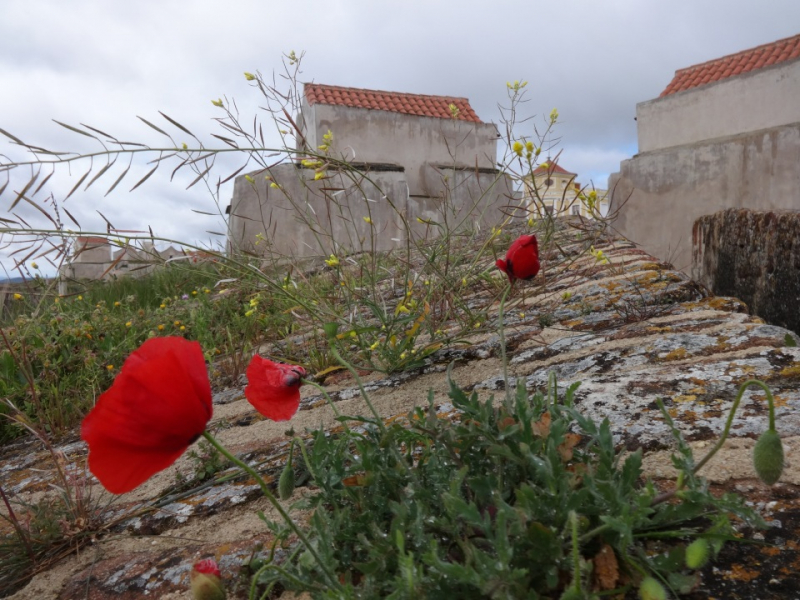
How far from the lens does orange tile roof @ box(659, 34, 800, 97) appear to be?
8875 mm

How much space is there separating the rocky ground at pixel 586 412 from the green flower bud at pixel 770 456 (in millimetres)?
106

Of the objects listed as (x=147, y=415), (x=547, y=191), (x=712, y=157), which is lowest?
(x=147, y=415)

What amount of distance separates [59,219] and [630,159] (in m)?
7.52

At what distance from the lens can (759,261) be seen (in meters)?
2.53

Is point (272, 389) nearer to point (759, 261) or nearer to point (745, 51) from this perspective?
point (759, 261)

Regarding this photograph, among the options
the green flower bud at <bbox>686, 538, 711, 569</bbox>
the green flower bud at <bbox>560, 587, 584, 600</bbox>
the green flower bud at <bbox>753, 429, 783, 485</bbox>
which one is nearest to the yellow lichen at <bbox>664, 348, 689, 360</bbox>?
the green flower bud at <bbox>753, 429, 783, 485</bbox>

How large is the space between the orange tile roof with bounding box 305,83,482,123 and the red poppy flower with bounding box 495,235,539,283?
33.1ft

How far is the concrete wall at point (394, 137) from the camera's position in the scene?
10.8 metres

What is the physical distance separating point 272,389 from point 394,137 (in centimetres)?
1086

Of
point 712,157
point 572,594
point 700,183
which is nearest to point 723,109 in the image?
point 712,157

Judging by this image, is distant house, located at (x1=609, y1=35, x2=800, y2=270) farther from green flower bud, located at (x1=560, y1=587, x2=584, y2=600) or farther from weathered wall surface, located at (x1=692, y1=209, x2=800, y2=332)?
green flower bud, located at (x1=560, y1=587, x2=584, y2=600)

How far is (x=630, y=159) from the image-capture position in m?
7.87

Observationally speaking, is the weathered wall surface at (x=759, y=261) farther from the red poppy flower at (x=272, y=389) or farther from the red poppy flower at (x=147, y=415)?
the red poppy flower at (x=147, y=415)

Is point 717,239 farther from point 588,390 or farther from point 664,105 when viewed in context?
point 664,105
